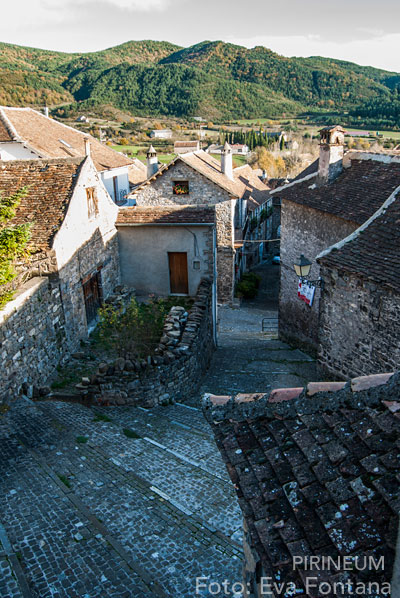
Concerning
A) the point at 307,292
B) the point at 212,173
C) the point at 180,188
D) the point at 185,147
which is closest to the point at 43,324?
the point at 307,292

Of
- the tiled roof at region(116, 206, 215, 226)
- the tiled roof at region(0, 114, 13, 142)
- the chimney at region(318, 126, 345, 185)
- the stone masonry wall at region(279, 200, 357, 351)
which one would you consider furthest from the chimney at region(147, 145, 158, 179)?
the tiled roof at region(116, 206, 215, 226)

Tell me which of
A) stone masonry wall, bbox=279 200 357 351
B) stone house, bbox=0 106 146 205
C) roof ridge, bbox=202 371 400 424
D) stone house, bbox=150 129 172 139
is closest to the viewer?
roof ridge, bbox=202 371 400 424

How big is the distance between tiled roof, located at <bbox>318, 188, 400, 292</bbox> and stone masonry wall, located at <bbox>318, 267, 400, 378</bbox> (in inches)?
9.9

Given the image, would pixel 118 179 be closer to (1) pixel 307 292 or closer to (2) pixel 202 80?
(1) pixel 307 292

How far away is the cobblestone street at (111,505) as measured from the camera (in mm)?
5250

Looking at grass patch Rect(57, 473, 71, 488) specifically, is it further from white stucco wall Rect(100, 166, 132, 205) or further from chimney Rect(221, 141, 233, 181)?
chimney Rect(221, 141, 233, 181)

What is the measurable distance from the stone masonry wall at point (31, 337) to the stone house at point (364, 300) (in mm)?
7065

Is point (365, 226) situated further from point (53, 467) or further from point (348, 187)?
point (53, 467)

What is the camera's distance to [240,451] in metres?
4.01

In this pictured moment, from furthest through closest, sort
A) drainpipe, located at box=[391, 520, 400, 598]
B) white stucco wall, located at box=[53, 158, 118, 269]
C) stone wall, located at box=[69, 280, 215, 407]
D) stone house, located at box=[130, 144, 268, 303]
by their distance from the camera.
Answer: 1. stone house, located at box=[130, 144, 268, 303]
2. white stucco wall, located at box=[53, 158, 118, 269]
3. stone wall, located at box=[69, 280, 215, 407]
4. drainpipe, located at box=[391, 520, 400, 598]

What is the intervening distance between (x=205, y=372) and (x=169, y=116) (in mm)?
101784

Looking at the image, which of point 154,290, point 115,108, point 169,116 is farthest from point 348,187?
point 169,116

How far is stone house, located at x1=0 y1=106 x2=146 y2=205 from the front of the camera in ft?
77.8

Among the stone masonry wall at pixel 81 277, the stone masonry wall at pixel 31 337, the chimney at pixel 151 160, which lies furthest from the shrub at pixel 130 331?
the chimney at pixel 151 160
